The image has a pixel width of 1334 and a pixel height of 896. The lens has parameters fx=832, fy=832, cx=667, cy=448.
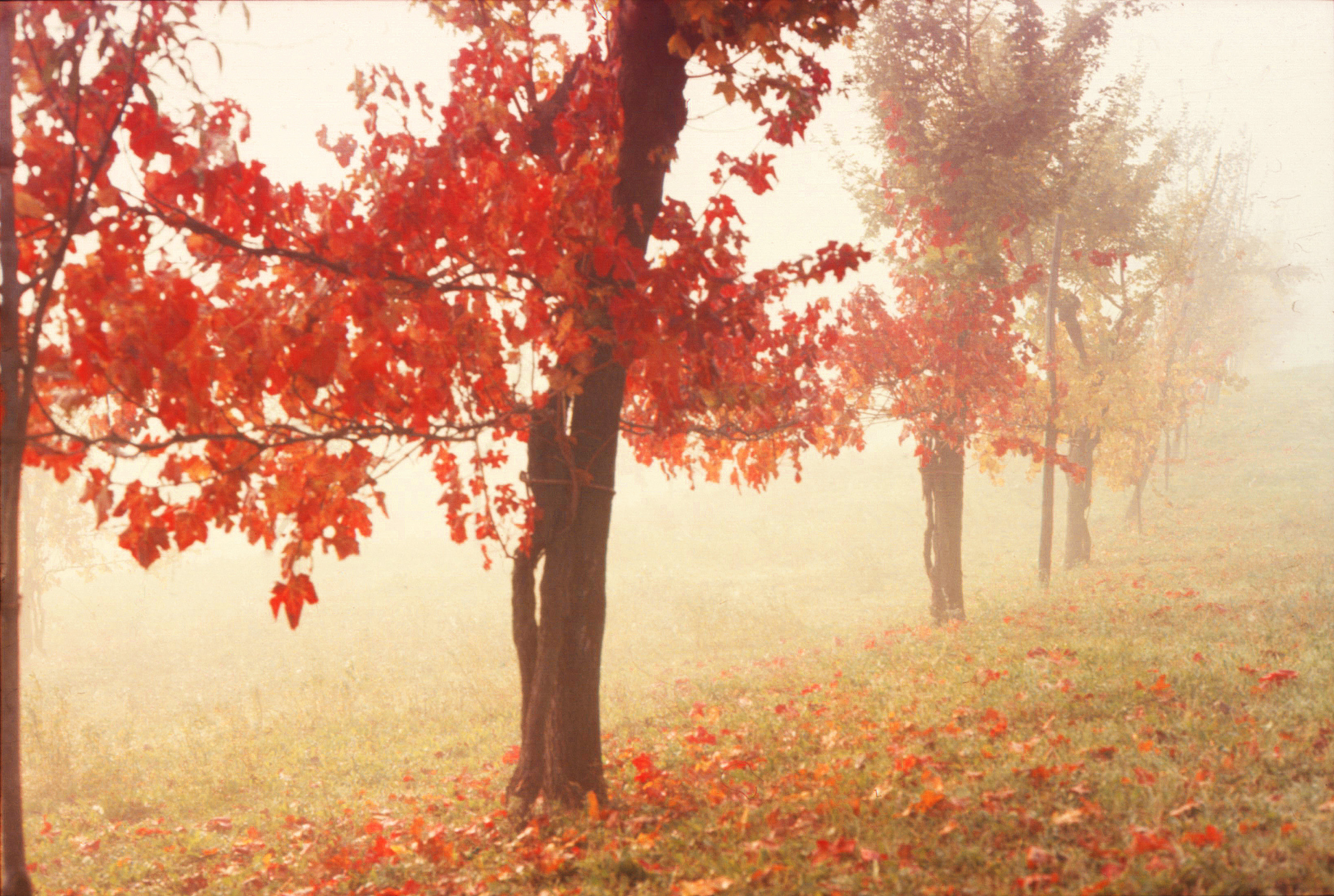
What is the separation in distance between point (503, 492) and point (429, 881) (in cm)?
279

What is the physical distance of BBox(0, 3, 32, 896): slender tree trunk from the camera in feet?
12.5

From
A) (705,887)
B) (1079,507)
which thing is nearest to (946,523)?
(1079,507)

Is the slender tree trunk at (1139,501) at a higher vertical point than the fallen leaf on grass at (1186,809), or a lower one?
higher

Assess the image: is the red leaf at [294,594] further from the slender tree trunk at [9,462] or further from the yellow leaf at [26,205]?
the yellow leaf at [26,205]

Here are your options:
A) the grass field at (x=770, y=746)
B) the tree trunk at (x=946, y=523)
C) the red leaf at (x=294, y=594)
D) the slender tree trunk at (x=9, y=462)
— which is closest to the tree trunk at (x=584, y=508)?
the grass field at (x=770, y=746)

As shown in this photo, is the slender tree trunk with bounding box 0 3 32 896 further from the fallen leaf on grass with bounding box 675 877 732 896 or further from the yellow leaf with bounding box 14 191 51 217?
the fallen leaf on grass with bounding box 675 877 732 896

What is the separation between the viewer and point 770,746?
7.45 m

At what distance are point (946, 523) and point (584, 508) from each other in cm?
1095

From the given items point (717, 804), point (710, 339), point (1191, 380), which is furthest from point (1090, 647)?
point (1191, 380)

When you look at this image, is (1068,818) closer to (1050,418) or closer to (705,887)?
(705,887)

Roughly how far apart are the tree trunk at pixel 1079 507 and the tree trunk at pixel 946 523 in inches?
408

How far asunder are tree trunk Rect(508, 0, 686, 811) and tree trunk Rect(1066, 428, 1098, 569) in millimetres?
21310

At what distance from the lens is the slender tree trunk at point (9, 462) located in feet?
12.5

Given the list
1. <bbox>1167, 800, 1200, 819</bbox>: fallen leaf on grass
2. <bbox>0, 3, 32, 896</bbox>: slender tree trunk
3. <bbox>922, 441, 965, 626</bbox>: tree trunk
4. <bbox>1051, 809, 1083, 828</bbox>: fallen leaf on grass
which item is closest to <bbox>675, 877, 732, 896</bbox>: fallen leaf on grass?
<bbox>1051, 809, 1083, 828</bbox>: fallen leaf on grass
